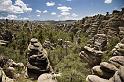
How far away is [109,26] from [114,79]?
200 feet

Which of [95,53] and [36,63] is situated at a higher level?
[95,53]

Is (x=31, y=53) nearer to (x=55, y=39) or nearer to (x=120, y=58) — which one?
(x=120, y=58)

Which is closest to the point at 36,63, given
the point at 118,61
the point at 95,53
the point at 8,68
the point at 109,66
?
the point at 8,68

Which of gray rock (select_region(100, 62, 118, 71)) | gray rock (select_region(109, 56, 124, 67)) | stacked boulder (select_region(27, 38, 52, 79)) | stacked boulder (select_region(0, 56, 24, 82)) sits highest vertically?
gray rock (select_region(109, 56, 124, 67))

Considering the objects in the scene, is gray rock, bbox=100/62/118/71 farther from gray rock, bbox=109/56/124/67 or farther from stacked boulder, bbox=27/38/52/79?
stacked boulder, bbox=27/38/52/79

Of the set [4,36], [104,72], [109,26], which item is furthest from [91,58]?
[4,36]

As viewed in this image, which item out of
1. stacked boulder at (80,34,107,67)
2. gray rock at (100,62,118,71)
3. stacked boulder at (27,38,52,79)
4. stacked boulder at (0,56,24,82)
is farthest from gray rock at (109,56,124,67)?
stacked boulder at (0,56,24,82)

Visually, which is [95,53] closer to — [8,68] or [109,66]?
[109,66]

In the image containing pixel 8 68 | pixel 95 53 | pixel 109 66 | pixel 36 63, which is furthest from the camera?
pixel 95 53

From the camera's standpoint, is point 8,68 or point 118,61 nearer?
point 118,61

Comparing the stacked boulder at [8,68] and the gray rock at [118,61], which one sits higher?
the gray rock at [118,61]

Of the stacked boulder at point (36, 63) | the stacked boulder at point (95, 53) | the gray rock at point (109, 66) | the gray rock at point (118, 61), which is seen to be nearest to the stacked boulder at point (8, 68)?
the stacked boulder at point (36, 63)

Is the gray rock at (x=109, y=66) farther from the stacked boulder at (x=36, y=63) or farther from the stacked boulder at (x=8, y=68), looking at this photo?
the stacked boulder at (x=8, y=68)

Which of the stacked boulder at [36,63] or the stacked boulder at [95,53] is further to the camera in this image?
the stacked boulder at [95,53]
